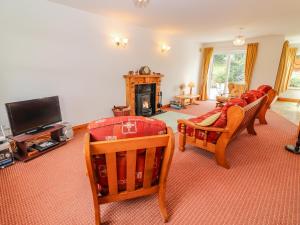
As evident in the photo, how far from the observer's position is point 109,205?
1582 mm

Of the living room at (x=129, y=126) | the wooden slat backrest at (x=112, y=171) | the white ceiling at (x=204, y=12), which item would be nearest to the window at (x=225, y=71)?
the living room at (x=129, y=126)

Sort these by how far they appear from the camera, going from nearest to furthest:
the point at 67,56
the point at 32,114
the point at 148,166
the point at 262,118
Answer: the point at 148,166 < the point at 32,114 < the point at 67,56 < the point at 262,118

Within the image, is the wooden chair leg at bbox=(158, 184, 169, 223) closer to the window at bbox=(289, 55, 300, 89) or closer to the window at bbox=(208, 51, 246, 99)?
the window at bbox=(208, 51, 246, 99)

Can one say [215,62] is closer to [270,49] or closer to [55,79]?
[270,49]

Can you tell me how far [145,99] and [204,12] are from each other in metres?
2.69

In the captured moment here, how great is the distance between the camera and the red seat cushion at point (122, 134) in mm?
1114

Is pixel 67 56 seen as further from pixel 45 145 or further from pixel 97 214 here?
pixel 97 214

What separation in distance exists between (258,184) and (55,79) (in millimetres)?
3657

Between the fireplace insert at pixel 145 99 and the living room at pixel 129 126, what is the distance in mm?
67

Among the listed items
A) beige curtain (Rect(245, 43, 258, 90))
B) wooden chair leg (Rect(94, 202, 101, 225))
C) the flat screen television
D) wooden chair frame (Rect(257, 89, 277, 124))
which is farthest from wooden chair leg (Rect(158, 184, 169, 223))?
beige curtain (Rect(245, 43, 258, 90))

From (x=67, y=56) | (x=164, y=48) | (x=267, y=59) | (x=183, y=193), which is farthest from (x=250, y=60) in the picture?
(x=67, y=56)

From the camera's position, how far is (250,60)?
18.9ft

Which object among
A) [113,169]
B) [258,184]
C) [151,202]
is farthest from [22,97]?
[258,184]

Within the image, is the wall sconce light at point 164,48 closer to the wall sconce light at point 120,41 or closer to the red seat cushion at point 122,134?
the wall sconce light at point 120,41
